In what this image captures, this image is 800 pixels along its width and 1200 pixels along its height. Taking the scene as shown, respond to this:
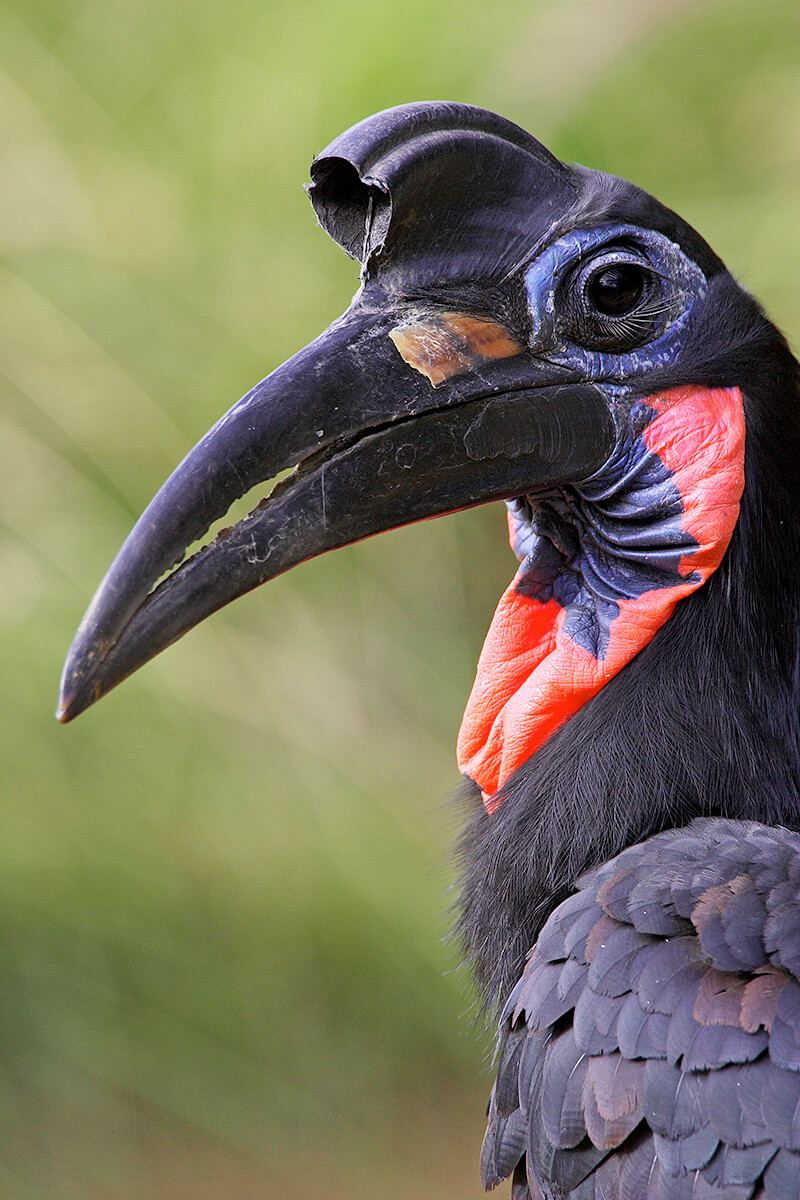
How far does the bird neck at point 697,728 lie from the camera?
60.4 inches

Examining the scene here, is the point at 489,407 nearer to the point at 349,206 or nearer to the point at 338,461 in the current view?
the point at 338,461

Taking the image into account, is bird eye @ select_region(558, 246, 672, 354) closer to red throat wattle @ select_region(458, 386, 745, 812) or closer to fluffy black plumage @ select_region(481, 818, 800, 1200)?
red throat wattle @ select_region(458, 386, 745, 812)

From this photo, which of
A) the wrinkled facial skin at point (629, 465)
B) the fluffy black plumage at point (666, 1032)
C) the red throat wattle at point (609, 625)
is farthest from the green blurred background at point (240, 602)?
the fluffy black plumage at point (666, 1032)

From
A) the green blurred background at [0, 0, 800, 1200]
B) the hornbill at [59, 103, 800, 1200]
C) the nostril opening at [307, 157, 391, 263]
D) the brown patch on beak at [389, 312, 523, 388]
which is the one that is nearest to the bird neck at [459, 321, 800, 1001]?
the hornbill at [59, 103, 800, 1200]

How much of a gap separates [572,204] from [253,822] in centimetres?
227

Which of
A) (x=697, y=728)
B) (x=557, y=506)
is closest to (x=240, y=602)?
(x=557, y=506)

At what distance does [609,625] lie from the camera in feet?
5.36

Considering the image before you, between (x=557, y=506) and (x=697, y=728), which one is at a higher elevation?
(x=557, y=506)

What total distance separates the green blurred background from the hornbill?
1.75 metres

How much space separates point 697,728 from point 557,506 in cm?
37

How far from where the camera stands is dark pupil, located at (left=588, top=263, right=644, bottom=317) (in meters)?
1.62

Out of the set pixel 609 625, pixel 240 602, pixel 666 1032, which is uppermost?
pixel 240 602

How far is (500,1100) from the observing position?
147cm

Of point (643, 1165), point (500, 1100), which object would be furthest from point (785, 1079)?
point (500, 1100)
